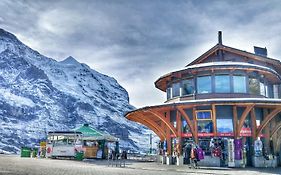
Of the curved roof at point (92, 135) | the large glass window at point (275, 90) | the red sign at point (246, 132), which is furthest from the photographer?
the curved roof at point (92, 135)

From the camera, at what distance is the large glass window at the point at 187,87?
3119 cm

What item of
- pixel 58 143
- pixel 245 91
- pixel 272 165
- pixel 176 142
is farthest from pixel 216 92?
pixel 58 143

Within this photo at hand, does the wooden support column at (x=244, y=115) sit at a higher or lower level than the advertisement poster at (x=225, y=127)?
higher

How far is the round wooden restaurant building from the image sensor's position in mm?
26859

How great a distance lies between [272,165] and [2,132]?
15157 cm

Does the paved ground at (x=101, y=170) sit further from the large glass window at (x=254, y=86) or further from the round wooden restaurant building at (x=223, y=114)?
the large glass window at (x=254, y=86)

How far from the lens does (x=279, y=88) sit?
35406 millimetres

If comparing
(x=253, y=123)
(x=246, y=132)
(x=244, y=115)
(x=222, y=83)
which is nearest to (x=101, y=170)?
(x=244, y=115)

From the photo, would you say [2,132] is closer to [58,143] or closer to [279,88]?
[58,143]

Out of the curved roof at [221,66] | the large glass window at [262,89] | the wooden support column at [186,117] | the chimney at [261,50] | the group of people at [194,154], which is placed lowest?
the group of people at [194,154]

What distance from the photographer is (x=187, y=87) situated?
31.6 m

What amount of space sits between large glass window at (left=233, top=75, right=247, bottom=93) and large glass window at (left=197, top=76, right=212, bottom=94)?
81.7 inches

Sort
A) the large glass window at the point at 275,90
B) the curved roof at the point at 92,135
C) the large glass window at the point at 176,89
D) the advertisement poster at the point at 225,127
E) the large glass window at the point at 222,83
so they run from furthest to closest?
1. the curved roof at the point at 92,135
2. the large glass window at the point at 275,90
3. the large glass window at the point at 176,89
4. the large glass window at the point at 222,83
5. the advertisement poster at the point at 225,127

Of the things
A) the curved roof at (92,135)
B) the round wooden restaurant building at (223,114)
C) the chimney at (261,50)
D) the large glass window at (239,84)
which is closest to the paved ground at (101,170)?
the round wooden restaurant building at (223,114)
